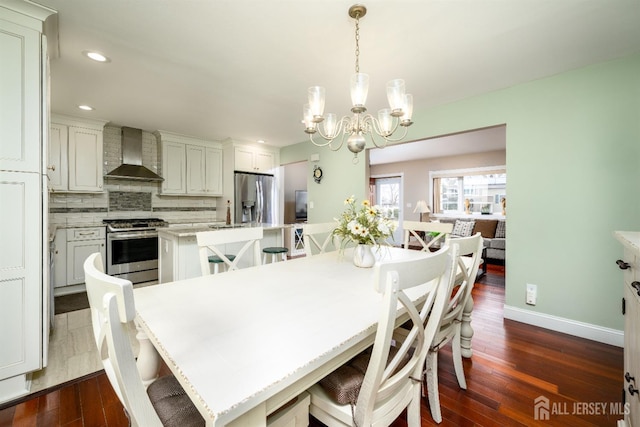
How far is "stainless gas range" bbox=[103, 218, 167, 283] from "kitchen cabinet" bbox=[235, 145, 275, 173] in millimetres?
1810

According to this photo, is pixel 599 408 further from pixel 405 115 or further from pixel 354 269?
pixel 405 115

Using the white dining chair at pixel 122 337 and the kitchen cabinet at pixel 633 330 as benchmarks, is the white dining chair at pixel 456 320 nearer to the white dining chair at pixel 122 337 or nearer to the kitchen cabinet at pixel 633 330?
the kitchen cabinet at pixel 633 330

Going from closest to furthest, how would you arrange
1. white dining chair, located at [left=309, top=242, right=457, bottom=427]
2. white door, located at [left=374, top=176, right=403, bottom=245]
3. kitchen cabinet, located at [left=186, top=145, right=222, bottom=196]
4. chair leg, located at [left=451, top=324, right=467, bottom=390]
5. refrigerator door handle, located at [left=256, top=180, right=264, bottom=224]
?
white dining chair, located at [left=309, top=242, right=457, bottom=427] → chair leg, located at [left=451, top=324, right=467, bottom=390] → kitchen cabinet, located at [left=186, top=145, right=222, bottom=196] → refrigerator door handle, located at [left=256, top=180, right=264, bottom=224] → white door, located at [left=374, top=176, right=403, bottom=245]

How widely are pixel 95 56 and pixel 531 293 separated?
14.1ft

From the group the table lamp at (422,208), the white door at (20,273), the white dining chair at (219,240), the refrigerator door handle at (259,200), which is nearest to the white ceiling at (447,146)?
the table lamp at (422,208)

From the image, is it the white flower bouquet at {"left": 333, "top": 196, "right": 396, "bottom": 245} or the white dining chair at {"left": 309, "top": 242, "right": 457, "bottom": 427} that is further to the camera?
the white flower bouquet at {"left": 333, "top": 196, "right": 396, "bottom": 245}

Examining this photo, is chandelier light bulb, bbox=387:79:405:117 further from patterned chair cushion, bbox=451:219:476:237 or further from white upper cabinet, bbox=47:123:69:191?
patterned chair cushion, bbox=451:219:476:237

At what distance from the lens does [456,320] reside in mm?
1621

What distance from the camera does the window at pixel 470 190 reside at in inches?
244

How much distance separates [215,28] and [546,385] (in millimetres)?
3138

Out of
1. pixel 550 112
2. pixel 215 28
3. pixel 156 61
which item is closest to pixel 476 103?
pixel 550 112

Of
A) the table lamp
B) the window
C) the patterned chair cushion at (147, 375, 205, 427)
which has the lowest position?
the patterned chair cushion at (147, 375, 205, 427)

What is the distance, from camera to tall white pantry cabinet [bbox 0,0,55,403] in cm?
151

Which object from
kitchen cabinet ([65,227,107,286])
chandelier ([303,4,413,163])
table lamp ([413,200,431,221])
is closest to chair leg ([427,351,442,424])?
chandelier ([303,4,413,163])
